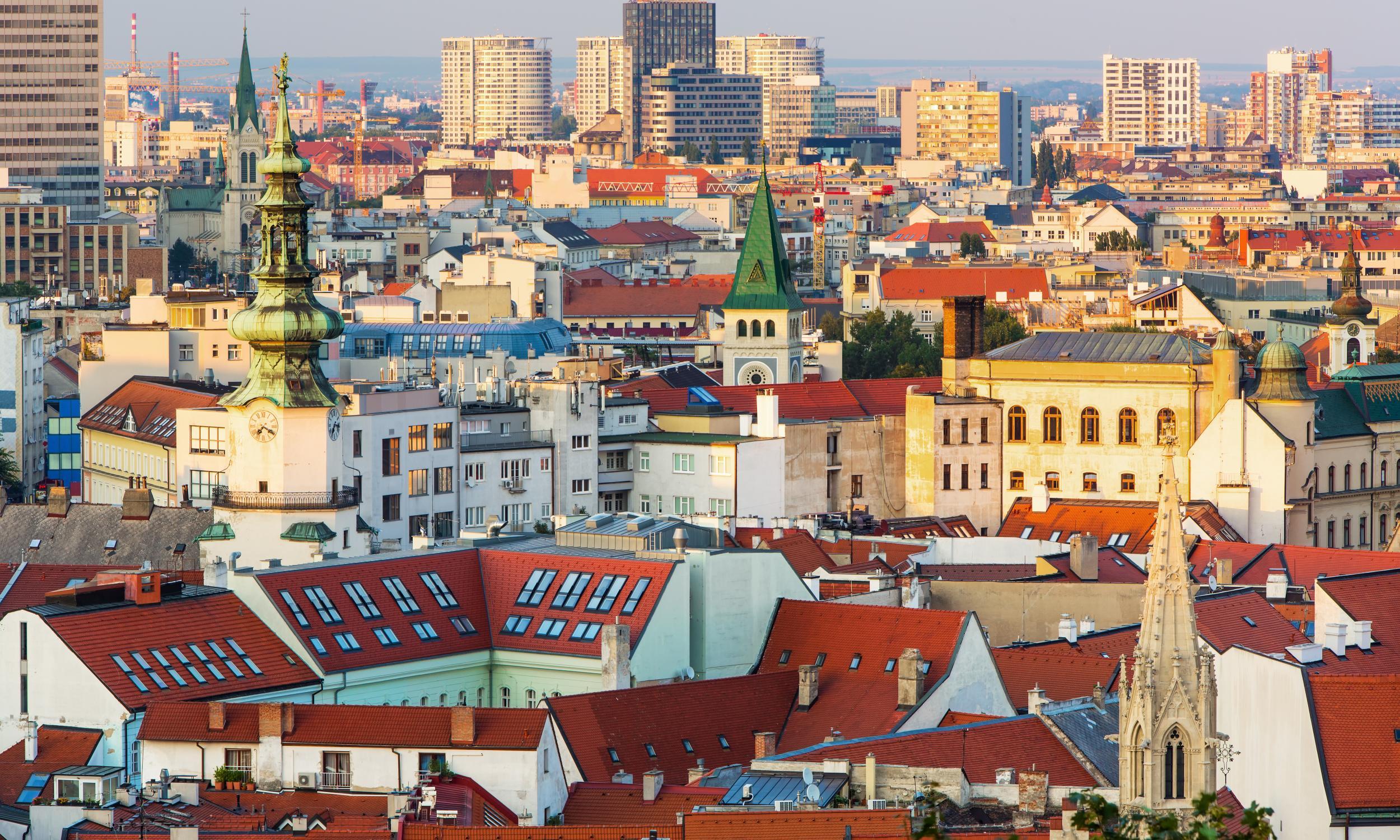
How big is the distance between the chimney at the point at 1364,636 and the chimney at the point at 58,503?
44.4 metres

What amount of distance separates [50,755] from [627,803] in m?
14.3

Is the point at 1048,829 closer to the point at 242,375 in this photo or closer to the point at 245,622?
the point at 245,622

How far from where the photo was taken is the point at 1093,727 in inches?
3022

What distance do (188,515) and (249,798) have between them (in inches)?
1459

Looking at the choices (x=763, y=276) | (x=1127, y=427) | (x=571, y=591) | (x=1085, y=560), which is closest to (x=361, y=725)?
(x=571, y=591)

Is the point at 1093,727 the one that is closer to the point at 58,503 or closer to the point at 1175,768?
the point at 1175,768

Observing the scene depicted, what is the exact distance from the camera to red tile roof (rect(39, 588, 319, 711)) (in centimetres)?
8162

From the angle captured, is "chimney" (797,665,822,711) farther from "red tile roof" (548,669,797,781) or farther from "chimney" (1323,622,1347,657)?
"chimney" (1323,622,1347,657)

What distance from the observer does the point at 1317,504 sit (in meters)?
129

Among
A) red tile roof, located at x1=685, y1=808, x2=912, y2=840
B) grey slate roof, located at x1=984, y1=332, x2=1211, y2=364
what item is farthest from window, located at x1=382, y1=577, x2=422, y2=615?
grey slate roof, located at x1=984, y1=332, x2=1211, y2=364

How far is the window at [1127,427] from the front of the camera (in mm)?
133000

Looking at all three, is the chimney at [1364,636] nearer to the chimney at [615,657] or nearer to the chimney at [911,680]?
the chimney at [911,680]

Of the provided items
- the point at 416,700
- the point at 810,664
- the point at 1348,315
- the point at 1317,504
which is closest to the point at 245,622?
the point at 416,700

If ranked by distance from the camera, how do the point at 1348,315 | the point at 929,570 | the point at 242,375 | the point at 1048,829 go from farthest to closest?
the point at 1348,315 → the point at 242,375 → the point at 929,570 → the point at 1048,829
